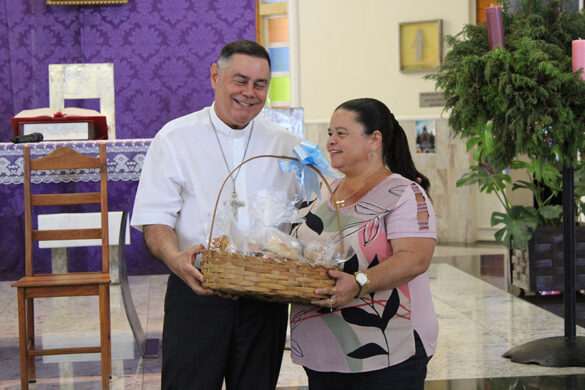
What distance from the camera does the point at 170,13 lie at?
7.56 meters

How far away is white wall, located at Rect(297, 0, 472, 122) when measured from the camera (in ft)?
31.1

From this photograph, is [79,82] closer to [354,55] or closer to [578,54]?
[354,55]

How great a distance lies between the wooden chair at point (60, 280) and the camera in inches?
150

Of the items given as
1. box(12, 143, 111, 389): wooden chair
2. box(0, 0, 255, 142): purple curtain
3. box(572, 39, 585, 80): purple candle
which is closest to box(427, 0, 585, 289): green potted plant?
box(572, 39, 585, 80): purple candle

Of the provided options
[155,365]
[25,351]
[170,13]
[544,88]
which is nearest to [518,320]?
[544,88]

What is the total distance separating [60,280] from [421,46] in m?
6.55

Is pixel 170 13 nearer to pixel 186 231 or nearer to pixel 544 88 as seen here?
pixel 544 88

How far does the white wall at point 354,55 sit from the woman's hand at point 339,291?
25.1 ft

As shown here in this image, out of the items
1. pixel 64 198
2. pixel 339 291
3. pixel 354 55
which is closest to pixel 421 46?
pixel 354 55

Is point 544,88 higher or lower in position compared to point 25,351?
higher

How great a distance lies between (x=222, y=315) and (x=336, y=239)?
0.41m

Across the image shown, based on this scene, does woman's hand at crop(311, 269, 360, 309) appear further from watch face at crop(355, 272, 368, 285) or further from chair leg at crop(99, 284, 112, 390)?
chair leg at crop(99, 284, 112, 390)

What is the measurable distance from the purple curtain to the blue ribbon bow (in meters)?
5.47

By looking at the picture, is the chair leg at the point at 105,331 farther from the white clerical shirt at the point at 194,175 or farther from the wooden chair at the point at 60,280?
the white clerical shirt at the point at 194,175
